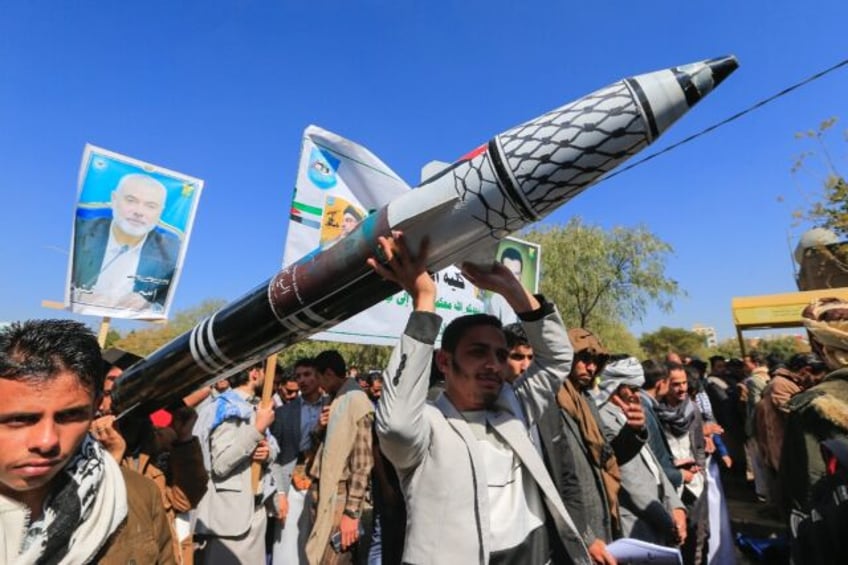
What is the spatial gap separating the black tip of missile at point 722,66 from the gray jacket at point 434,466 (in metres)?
1.51

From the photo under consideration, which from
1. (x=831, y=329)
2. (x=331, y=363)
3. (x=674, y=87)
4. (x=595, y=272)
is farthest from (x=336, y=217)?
(x=595, y=272)

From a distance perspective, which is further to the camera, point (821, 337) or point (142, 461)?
point (142, 461)

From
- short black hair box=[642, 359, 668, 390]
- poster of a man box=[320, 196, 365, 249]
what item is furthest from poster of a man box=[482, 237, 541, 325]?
poster of a man box=[320, 196, 365, 249]

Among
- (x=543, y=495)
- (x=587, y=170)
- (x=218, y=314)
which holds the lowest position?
(x=543, y=495)

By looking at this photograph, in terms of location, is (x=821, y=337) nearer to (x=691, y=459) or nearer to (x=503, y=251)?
(x=691, y=459)

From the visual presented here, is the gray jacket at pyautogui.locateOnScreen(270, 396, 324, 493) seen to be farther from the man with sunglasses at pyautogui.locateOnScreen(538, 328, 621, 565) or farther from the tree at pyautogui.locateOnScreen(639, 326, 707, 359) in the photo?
the tree at pyautogui.locateOnScreen(639, 326, 707, 359)

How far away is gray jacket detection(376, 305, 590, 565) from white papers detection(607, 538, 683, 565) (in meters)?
0.44

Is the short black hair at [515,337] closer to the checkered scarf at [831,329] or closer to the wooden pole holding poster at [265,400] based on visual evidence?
the checkered scarf at [831,329]

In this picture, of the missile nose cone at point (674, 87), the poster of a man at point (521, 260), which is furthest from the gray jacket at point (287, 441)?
the missile nose cone at point (674, 87)

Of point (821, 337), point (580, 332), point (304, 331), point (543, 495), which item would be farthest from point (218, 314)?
point (821, 337)

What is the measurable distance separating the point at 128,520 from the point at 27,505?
298 millimetres

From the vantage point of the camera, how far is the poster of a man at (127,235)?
391cm

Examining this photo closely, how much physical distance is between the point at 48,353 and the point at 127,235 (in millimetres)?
3211

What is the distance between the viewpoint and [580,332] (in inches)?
141
